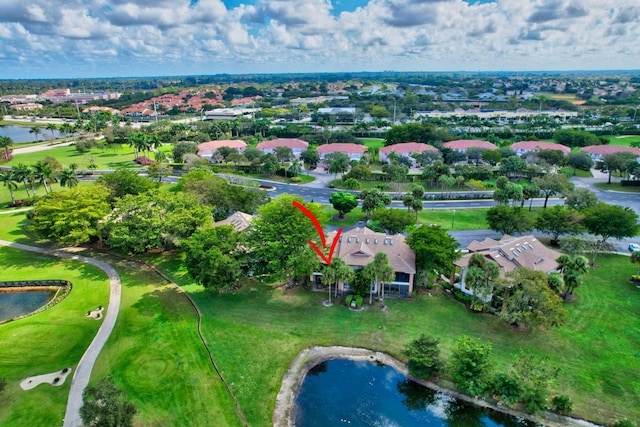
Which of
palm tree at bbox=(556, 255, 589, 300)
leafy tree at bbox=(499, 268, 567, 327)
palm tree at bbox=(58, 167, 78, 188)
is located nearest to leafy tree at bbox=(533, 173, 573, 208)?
palm tree at bbox=(556, 255, 589, 300)

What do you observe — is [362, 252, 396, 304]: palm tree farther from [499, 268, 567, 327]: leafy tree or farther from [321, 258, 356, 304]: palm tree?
[499, 268, 567, 327]: leafy tree

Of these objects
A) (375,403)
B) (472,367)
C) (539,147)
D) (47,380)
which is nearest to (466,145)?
(539,147)

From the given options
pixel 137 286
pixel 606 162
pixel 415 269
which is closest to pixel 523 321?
pixel 415 269

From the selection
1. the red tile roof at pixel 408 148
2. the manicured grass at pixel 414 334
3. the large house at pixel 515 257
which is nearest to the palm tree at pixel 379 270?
the manicured grass at pixel 414 334

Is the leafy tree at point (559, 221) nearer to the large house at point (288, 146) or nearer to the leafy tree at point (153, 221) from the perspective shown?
the leafy tree at point (153, 221)

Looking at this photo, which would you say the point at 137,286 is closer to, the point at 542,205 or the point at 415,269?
the point at 415,269
